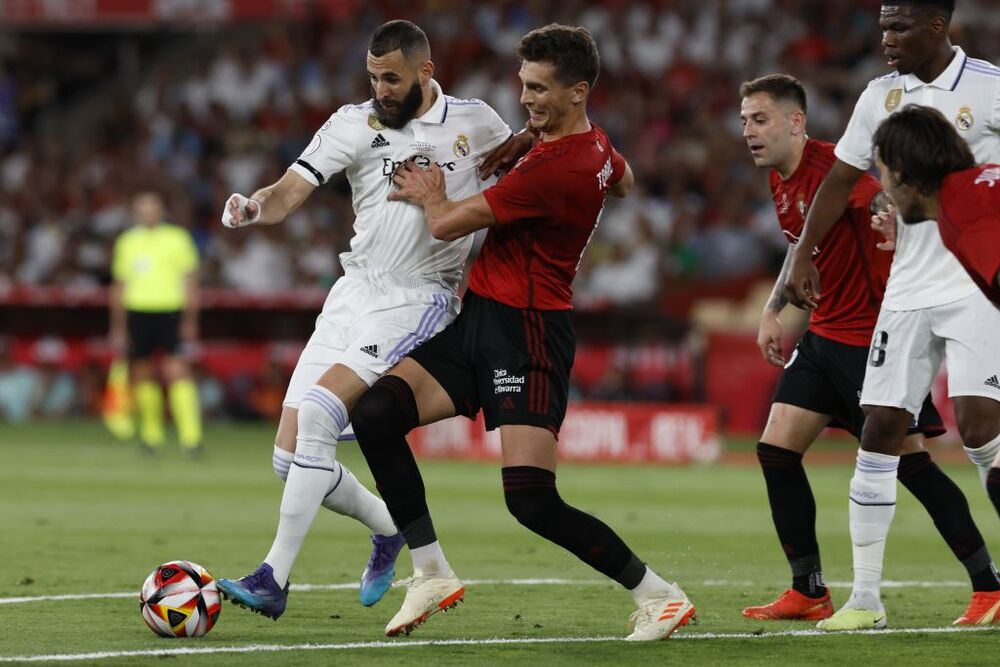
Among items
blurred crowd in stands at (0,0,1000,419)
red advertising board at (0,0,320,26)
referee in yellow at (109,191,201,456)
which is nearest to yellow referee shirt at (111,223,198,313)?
referee in yellow at (109,191,201,456)

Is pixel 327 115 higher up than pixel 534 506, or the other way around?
pixel 327 115

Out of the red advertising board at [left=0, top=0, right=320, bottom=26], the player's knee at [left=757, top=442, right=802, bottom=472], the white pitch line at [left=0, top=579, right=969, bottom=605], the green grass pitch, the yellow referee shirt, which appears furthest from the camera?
the red advertising board at [left=0, top=0, right=320, bottom=26]

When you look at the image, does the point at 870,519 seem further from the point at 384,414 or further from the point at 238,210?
the point at 238,210

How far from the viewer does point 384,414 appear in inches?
277

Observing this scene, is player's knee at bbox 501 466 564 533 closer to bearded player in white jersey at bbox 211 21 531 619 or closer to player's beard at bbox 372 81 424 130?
bearded player in white jersey at bbox 211 21 531 619

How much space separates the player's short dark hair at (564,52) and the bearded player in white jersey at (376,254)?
0.67 m

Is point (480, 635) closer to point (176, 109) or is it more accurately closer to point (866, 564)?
point (866, 564)

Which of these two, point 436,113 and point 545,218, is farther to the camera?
point 436,113

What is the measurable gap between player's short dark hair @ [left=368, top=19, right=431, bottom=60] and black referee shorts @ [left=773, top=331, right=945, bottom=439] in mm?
2237

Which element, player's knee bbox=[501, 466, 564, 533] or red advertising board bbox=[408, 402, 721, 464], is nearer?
player's knee bbox=[501, 466, 564, 533]

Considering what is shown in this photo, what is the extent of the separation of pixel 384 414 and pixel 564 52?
5.42 ft

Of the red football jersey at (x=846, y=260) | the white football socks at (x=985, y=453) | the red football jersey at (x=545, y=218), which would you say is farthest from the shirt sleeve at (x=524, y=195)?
the white football socks at (x=985, y=453)

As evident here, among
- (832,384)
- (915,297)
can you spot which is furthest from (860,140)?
(832,384)

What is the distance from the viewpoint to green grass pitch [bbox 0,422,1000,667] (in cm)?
657
